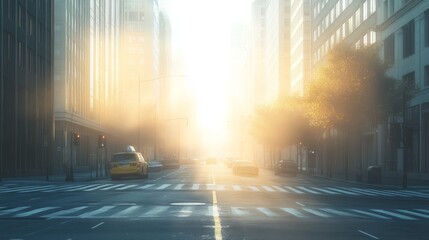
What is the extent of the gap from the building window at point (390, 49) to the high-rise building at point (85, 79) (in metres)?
27.2

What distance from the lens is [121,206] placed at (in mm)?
22578

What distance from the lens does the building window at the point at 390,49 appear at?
Answer: 59.2 metres

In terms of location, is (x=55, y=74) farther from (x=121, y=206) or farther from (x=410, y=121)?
(x=121, y=206)

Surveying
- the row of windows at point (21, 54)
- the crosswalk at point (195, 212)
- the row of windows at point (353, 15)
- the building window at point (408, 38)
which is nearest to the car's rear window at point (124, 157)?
the row of windows at point (21, 54)

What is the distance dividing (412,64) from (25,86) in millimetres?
32884

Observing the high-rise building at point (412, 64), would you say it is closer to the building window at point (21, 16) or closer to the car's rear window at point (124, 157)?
the car's rear window at point (124, 157)

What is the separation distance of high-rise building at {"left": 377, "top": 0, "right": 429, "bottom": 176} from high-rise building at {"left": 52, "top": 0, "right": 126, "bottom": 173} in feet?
83.8

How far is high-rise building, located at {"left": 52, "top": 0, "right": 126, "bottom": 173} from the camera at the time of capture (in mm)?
71625

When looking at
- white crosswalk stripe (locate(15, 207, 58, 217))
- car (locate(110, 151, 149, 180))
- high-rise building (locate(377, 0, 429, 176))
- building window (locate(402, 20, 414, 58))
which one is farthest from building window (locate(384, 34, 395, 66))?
white crosswalk stripe (locate(15, 207, 58, 217))

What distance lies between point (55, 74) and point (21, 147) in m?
15.0

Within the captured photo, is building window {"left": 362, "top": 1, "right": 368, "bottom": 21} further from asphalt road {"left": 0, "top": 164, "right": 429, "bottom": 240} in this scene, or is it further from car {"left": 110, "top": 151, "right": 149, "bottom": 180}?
asphalt road {"left": 0, "top": 164, "right": 429, "bottom": 240}

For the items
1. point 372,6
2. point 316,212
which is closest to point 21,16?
point 372,6

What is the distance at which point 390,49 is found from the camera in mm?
60156

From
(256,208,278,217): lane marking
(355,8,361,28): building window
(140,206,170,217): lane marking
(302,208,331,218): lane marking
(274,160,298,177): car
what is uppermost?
(355,8,361,28): building window
